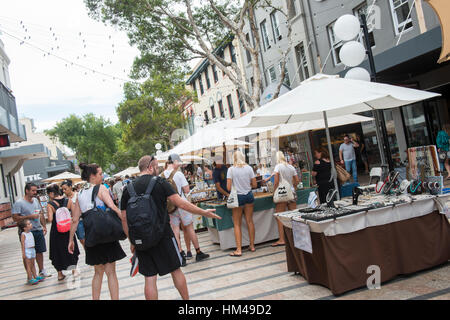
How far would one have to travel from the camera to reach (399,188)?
5.32 m

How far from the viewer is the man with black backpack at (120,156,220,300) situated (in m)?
3.79

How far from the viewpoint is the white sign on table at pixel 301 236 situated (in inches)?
183

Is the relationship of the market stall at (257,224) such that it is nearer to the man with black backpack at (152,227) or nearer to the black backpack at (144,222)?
the man with black backpack at (152,227)

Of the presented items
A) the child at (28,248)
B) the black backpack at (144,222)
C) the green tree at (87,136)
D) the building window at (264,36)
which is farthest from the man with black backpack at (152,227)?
the green tree at (87,136)

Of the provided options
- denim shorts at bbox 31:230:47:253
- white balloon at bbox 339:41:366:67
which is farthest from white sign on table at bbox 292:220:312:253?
denim shorts at bbox 31:230:47:253

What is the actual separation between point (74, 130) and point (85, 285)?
5585 centimetres

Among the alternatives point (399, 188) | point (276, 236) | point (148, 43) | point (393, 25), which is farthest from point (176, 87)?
point (399, 188)

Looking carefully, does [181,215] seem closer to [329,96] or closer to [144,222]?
[144,222]

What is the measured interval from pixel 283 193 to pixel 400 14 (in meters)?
9.31

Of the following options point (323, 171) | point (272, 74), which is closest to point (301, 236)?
point (323, 171)

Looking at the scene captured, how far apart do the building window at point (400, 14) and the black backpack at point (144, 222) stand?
12017 mm

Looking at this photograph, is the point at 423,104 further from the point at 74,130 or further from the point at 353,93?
the point at 74,130

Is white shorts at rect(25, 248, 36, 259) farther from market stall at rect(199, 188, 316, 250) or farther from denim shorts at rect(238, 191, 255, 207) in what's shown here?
denim shorts at rect(238, 191, 255, 207)

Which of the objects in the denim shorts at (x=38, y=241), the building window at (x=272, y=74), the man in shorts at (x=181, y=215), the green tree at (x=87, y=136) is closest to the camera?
the man in shorts at (x=181, y=215)
